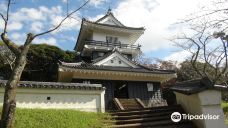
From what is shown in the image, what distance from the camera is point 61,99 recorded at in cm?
1193

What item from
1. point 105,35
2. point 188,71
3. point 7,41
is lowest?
point 7,41

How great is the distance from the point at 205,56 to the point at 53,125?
19538 mm

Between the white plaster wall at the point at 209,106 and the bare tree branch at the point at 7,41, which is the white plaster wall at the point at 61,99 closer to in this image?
the bare tree branch at the point at 7,41

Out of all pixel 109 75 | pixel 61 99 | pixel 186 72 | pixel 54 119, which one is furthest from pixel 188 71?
pixel 54 119

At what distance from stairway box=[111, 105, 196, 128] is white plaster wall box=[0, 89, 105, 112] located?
147 cm

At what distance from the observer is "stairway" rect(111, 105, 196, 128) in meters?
9.95

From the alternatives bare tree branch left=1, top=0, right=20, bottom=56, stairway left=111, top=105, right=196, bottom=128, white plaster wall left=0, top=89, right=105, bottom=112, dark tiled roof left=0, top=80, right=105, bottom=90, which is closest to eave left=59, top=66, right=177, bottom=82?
dark tiled roof left=0, top=80, right=105, bottom=90

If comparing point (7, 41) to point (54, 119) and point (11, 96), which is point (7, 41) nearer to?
point (11, 96)

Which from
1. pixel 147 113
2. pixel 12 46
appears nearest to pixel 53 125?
pixel 12 46

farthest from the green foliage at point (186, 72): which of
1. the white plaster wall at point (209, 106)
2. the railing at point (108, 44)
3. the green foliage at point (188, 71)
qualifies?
the white plaster wall at point (209, 106)

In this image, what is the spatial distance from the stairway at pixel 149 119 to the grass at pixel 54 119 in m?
0.87

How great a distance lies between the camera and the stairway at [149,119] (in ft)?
32.6

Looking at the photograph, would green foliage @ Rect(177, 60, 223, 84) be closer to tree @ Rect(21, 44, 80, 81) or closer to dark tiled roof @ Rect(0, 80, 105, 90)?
tree @ Rect(21, 44, 80, 81)

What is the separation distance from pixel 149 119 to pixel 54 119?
4003mm
